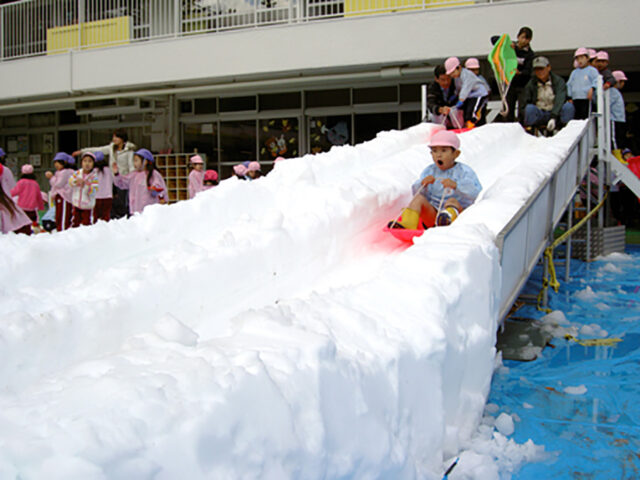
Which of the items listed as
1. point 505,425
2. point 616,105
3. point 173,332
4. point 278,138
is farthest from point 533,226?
point 278,138

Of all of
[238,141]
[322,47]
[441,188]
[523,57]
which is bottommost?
[441,188]

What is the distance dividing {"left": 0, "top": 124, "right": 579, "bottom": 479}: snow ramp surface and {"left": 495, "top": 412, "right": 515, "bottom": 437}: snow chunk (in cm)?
28

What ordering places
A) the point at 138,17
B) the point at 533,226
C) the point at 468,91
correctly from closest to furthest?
the point at 533,226 → the point at 468,91 → the point at 138,17

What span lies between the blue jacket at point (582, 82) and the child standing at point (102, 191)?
21.9 feet

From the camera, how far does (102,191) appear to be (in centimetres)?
824

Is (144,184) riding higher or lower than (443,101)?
lower

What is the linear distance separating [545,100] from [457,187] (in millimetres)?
4406

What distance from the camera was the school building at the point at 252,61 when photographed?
10594 millimetres

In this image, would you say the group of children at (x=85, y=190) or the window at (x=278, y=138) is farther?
the window at (x=278, y=138)

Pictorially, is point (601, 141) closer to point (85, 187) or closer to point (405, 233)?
point (405, 233)

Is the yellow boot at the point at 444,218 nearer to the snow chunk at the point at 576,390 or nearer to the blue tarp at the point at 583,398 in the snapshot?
the blue tarp at the point at 583,398

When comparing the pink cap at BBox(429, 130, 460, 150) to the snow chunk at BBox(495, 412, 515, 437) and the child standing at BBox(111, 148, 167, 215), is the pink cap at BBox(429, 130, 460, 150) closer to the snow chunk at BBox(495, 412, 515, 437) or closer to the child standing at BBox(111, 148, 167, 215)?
the snow chunk at BBox(495, 412, 515, 437)

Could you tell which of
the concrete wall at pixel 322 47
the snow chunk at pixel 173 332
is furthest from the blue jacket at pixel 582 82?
the snow chunk at pixel 173 332

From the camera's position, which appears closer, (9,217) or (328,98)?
(9,217)
